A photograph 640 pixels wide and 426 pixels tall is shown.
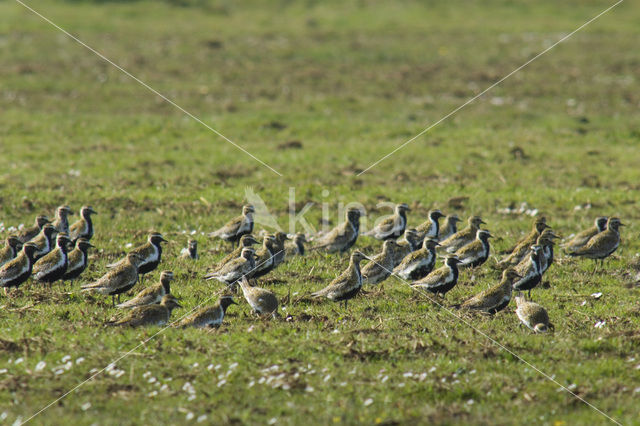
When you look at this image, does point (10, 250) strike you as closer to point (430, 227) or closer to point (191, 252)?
point (191, 252)

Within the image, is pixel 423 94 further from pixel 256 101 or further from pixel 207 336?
pixel 207 336

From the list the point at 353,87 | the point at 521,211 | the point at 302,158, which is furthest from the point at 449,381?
the point at 353,87

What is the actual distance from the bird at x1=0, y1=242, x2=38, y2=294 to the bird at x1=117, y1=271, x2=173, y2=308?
6.28 ft

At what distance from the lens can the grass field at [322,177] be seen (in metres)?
10.1

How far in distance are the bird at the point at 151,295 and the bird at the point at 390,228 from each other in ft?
18.8

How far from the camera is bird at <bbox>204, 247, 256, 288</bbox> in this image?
14.1 metres

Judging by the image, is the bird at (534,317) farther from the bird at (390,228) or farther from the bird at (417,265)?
the bird at (390,228)

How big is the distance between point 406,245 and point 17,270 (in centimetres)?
750

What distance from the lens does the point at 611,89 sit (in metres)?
33.7

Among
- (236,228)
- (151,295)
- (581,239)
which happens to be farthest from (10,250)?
(581,239)

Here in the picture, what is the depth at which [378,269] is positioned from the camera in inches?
576

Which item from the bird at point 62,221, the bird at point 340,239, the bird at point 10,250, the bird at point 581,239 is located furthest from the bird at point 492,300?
the bird at point 62,221

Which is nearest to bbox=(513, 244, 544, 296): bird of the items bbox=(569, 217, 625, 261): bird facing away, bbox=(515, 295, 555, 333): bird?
bbox=(515, 295, 555, 333): bird

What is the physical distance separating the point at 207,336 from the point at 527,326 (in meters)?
4.92
